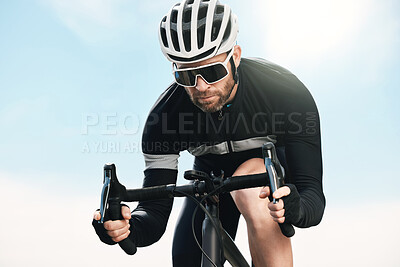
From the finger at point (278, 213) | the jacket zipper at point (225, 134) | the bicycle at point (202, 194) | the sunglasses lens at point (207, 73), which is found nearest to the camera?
the finger at point (278, 213)

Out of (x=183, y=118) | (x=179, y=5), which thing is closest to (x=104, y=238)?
(x=183, y=118)

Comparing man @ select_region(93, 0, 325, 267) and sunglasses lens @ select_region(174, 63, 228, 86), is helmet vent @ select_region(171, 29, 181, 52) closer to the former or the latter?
man @ select_region(93, 0, 325, 267)

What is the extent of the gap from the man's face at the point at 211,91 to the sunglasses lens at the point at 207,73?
0.03 meters

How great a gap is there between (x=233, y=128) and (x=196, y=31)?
79cm

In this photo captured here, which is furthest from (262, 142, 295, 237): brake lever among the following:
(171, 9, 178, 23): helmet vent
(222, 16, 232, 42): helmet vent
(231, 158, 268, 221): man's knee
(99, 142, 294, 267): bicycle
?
(171, 9, 178, 23): helmet vent

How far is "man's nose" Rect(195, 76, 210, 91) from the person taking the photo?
276cm

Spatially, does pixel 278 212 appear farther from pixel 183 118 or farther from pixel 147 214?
pixel 183 118

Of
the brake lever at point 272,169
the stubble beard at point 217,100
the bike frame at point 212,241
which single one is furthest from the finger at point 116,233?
the stubble beard at point 217,100

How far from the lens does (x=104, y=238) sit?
2.25 meters

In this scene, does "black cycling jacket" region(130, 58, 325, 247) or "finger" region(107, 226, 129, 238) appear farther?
"black cycling jacket" region(130, 58, 325, 247)

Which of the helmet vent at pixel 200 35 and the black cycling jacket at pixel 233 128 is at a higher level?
the helmet vent at pixel 200 35

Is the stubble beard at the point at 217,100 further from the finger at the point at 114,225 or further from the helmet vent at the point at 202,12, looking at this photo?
the finger at the point at 114,225

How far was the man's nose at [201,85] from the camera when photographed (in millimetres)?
2758

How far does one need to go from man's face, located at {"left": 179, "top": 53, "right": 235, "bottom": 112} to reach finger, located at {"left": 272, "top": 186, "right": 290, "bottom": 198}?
114 centimetres
